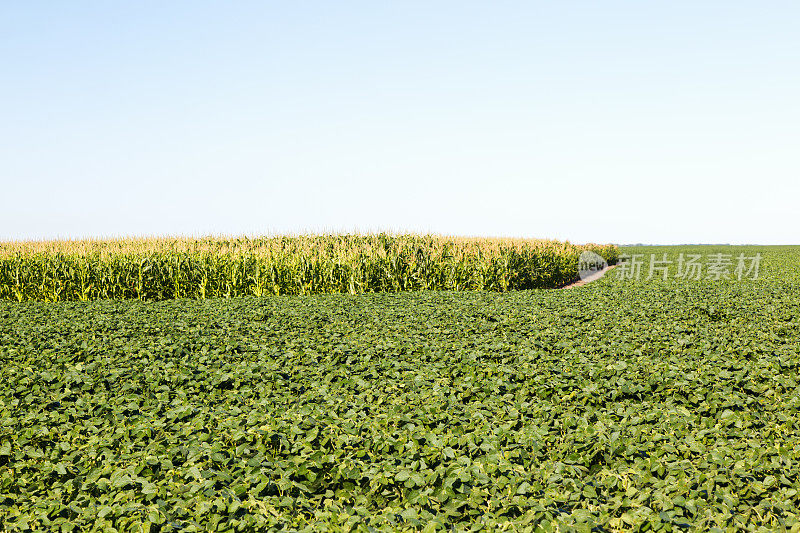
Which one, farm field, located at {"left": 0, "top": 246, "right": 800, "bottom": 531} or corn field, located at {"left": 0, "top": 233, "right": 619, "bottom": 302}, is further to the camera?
corn field, located at {"left": 0, "top": 233, "right": 619, "bottom": 302}

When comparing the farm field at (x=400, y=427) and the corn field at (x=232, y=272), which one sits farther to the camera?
the corn field at (x=232, y=272)

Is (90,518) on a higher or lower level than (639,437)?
lower

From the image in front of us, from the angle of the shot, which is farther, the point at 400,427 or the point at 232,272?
the point at 232,272

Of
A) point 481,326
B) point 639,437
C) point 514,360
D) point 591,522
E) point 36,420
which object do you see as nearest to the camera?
point 591,522

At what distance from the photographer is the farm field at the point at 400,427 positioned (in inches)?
183

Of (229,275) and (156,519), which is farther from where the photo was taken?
(229,275)

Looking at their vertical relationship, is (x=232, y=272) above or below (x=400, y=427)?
above

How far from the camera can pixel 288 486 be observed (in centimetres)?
489

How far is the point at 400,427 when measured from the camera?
6.11 metres

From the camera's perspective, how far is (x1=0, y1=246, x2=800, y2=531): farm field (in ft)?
15.2

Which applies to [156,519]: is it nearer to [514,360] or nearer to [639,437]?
[639,437]

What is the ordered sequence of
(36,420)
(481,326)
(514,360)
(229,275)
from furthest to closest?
(229,275), (481,326), (514,360), (36,420)

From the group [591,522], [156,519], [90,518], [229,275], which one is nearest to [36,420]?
[90,518]

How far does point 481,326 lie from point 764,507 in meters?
6.50
